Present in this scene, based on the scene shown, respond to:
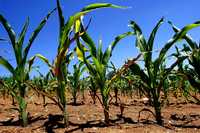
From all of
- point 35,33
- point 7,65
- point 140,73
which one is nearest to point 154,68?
point 140,73

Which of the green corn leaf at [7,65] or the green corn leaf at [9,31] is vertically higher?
the green corn leaf at [9,31]

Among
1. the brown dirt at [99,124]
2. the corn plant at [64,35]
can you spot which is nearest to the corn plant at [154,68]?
the brown dirt at [99,124]

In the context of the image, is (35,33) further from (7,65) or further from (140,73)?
(140,73)

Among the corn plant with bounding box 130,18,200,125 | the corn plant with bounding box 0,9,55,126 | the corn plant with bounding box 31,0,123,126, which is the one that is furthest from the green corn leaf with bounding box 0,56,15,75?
the corn plant with bounding box 130,18,200,125

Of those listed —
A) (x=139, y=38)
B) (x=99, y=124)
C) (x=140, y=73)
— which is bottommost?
(x=99, y=124)

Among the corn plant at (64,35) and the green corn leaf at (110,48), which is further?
the green corn leaf at (110,48)

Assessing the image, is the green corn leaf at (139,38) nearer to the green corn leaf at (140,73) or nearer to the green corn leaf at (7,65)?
the green corn leaf at (140,73)

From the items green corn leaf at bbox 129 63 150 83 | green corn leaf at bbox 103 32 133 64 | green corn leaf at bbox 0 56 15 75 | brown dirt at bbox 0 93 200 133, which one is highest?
green corn leaf at bbox 103 32 133 64

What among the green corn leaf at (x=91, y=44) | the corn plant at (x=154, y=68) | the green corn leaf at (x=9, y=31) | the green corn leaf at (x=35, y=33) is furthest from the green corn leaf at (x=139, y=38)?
the green corn leaf at (x=9, y=31)

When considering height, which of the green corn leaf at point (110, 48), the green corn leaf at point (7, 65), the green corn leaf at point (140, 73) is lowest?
the green corn leaf at point (140, 73)

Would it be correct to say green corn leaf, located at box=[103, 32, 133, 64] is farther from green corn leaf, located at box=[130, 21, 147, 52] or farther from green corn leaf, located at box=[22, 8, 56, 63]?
green corn leaf, located at box=[22, 8, 56, 63]

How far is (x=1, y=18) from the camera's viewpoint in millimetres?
3668

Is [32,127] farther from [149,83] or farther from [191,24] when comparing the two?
[191,24]

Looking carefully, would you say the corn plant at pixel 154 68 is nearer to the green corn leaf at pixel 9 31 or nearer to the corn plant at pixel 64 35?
the corn plant at pixel 64 35
